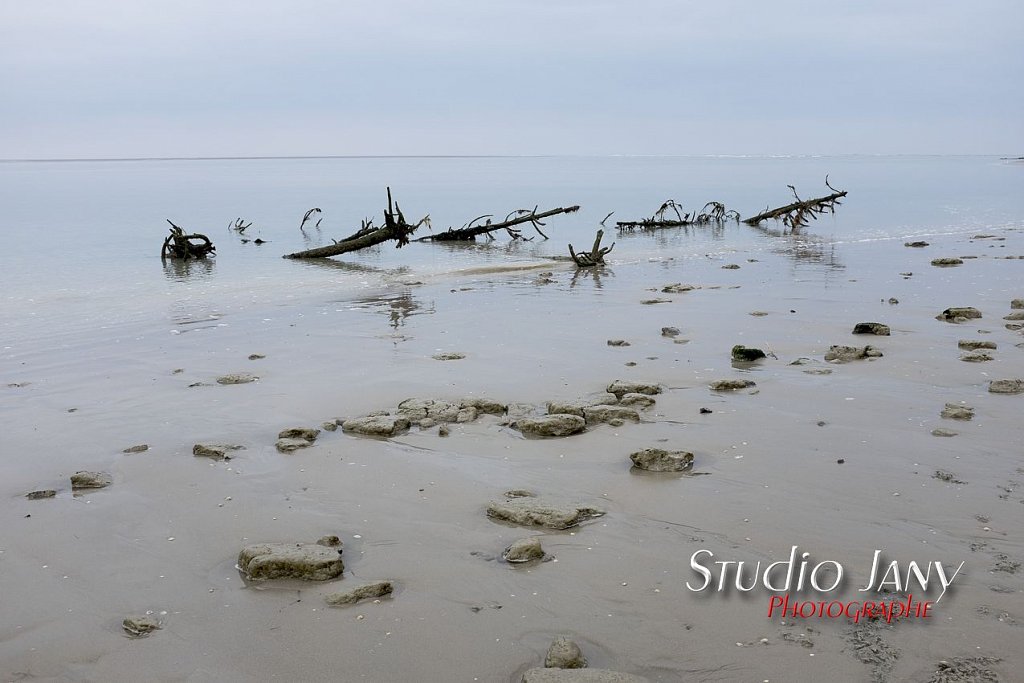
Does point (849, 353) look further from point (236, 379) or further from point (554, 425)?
point (236, 379)

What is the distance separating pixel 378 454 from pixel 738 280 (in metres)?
13.4

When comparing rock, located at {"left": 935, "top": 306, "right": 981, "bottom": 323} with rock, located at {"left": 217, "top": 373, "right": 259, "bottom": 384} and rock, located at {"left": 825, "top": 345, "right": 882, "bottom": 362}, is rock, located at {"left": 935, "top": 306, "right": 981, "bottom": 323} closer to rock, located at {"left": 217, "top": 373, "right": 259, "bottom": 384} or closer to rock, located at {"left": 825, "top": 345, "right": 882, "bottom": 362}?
rock, located at {"left": 825, "top": 345, "right": 882, "bottom": 362}

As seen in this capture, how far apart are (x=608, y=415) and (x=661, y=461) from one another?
1384mm

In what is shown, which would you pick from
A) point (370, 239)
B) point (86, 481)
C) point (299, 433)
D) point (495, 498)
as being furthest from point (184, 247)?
point (495, 498)

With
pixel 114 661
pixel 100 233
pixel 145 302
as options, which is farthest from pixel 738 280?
pixel 100 233

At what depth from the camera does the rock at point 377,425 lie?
8.13 meters

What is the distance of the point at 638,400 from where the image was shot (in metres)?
8.85

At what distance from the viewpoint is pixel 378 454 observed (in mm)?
7617

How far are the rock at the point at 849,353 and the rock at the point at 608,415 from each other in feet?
11.3

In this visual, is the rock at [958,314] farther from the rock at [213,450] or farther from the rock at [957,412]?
the rock at [213,450]

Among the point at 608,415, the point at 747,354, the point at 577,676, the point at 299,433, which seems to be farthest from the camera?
the point at 747,354

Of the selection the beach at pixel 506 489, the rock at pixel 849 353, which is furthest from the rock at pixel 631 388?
the rock at pixel 849 353

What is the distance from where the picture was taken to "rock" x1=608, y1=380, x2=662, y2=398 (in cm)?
926

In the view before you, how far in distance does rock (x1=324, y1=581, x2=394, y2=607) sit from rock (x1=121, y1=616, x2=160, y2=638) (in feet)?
3.05
